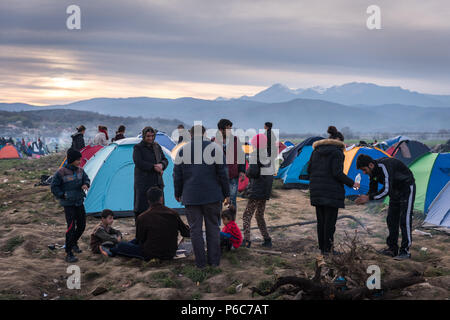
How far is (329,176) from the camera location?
6.41 m

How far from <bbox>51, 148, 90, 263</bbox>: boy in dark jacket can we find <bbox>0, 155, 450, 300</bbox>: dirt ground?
1.46ft

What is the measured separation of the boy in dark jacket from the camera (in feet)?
21.3

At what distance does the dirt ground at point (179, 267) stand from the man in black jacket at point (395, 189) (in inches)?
21.6

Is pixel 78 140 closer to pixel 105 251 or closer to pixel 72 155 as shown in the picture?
pixel 72 155

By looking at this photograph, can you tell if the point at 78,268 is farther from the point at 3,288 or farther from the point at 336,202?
the point at 336,202

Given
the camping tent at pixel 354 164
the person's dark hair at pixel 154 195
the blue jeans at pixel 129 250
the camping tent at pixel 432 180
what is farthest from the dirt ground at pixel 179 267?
the camping tent at pixel 354 164

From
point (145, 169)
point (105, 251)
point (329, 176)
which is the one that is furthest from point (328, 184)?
point (105, 251)

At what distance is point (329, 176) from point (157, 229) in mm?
2690

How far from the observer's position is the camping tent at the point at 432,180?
963 cm

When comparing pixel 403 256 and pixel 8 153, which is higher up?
pixel 8 153

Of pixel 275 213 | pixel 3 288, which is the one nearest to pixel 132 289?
pixel 3 288

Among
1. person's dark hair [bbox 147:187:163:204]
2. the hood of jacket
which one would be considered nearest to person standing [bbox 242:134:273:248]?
the hood of jacket

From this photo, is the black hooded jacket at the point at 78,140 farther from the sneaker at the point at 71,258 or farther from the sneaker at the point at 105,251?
the sneaker at the point at 71,258

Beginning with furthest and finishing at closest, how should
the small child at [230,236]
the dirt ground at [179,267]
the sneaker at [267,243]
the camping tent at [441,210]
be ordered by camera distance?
the camping tent at [441,210]
the sneaker at [267,243]
the small child at [230,236]
the dirt ground at [179,267]
